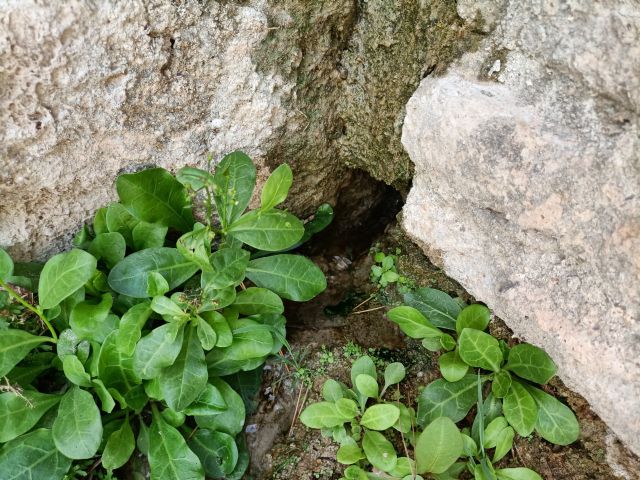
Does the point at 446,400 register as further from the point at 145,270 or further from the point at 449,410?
the point at 145,270

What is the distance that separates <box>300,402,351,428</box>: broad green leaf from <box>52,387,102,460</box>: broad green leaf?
24.5 inches

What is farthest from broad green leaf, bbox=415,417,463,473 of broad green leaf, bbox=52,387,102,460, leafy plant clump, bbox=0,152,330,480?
broad green leaf, bbox=52,387,102,460

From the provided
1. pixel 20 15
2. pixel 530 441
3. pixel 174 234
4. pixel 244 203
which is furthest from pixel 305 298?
pixel 20 15

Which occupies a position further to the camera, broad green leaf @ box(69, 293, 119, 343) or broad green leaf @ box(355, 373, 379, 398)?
broad green leaf @ box(355, 373, 379, 398)

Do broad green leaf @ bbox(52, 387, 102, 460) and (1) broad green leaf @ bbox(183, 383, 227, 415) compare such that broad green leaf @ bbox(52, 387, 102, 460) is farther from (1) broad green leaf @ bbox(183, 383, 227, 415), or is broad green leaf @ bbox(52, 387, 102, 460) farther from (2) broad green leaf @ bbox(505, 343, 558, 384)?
(2) broad green leaf @ bbox(505, 343, 558, 384)

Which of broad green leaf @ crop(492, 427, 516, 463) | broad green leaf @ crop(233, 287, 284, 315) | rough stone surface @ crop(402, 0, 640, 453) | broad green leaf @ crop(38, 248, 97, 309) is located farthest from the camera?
broad green leaf @ crop(233, 287, 284, 315)

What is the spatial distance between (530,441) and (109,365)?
134 cm

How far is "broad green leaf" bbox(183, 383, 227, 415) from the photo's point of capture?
5.68 ft

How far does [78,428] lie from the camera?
1.64 metres

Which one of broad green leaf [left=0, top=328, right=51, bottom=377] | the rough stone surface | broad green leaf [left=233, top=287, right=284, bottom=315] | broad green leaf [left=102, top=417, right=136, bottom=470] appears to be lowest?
broad green leaf [left=102, top=417, right=136, bottom=470]

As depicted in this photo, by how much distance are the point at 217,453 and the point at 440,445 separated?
0.70 metres

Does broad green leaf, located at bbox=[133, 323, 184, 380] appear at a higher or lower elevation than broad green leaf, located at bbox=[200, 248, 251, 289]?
lower

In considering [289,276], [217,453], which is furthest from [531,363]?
[217,453]

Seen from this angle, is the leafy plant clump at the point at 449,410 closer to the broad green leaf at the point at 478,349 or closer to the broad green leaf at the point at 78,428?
the broad green leaf at the point at 478,349
